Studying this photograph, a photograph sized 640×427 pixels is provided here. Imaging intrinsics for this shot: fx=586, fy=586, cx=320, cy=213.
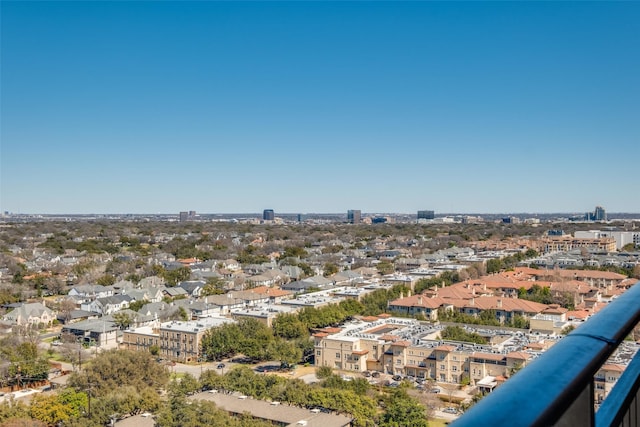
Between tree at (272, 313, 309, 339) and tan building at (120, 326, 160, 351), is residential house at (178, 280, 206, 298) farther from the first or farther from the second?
tree at (272, 313, 309, 339)

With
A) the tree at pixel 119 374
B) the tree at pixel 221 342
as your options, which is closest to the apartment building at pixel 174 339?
the tree at pixel 221 342

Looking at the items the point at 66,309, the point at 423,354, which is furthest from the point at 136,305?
the point at 423,354

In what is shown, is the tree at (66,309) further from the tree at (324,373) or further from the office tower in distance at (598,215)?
the office tower in distance at (598,215)

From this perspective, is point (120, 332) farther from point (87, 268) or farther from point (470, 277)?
point (470, 277)

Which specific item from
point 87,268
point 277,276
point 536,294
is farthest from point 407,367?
point 87,268

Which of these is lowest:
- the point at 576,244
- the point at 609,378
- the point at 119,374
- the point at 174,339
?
the point at 174,339

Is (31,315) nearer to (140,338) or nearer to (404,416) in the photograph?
(140,338)
